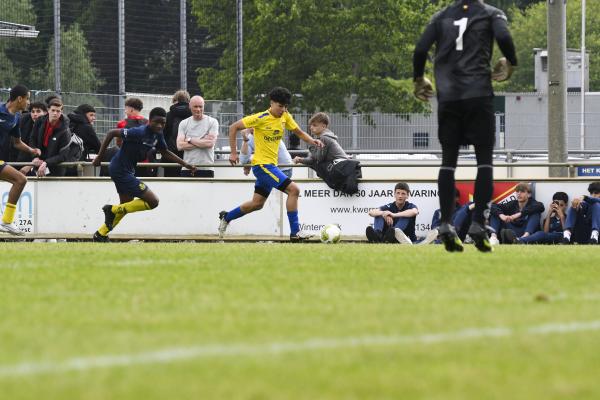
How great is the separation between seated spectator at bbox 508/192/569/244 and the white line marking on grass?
464 inches

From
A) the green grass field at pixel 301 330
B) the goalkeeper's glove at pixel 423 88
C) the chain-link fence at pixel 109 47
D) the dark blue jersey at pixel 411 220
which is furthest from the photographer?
the chain-link fence at pixel 109 47

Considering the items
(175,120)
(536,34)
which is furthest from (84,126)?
(536,34)

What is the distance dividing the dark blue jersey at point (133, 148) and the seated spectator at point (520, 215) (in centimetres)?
438

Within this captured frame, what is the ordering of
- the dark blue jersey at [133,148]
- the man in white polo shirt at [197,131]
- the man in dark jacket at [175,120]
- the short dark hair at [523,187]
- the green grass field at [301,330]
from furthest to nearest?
the man in dark jacket at [175,120], the man in white polo shirt at [197,131], the short dark hair at [523,187], the dark blue jersey at [133,148], the green grass field at [301,330]

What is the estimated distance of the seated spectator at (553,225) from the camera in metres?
18.5

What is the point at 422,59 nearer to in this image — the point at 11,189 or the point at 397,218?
the point at 397,218

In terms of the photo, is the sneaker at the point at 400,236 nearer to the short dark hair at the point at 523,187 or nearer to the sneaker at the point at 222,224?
the short dark hair at the point at 523,187

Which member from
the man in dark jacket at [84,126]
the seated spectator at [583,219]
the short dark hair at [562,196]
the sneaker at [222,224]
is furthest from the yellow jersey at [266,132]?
the man in dark jacket at [84,126]

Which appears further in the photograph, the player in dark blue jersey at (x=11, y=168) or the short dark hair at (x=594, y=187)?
the short dark hair at (x=594, y=187)

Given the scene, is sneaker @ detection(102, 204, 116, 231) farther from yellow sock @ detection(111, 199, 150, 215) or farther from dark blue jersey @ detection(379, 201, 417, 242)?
Answer: dark blue jersey @ detection(379, 201, 417, 242)

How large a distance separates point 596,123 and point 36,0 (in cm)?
1377

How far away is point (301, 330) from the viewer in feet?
21.5

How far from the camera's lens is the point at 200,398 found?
485 cm

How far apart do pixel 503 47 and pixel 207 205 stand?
858cm
